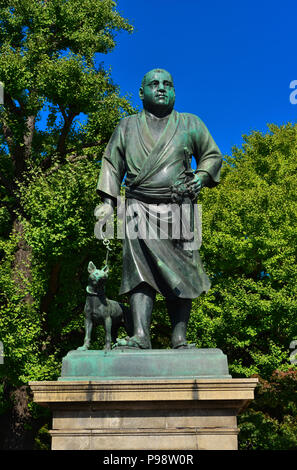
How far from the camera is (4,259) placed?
19.1 meters

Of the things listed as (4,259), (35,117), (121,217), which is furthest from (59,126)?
(121,217)

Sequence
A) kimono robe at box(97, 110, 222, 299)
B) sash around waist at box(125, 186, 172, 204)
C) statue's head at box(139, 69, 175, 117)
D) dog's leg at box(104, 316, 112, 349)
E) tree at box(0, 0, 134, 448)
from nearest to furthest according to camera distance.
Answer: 1. dog's leg at box(104, 316, 112, 349)
2. kimono robe at box(97, 110, 222, 299)
3. sash around waist at box(125, 186, 172, 204)
4. statue's head at box(139, 69, 175, 117)
5. tree at box(0, 0, 134, 448)

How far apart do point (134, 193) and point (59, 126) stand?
15133 millimetres

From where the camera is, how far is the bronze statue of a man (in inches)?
248

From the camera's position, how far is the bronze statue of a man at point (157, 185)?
6.30m

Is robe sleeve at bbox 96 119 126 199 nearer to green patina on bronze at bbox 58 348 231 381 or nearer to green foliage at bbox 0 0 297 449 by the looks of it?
green patina on bronze at bbox 58 348 231 381

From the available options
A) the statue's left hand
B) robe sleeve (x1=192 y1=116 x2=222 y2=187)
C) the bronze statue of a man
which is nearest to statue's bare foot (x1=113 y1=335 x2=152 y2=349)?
the bronze statue of a man

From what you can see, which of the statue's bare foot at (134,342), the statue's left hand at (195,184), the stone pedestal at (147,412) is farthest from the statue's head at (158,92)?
the stone pedestal at (147,412)

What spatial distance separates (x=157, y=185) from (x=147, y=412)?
261 centimetres

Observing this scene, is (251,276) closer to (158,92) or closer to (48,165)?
(48,165)

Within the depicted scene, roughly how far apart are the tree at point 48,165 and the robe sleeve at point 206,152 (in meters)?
10.0

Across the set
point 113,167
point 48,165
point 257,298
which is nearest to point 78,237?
point 48,165

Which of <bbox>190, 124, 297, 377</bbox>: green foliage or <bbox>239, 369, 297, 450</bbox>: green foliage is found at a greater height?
<bbox>190, 124, 297, 377</bbox>: green foliage

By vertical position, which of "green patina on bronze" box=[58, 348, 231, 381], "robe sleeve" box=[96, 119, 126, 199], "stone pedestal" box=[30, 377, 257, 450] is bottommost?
"stone pedestal" box=[30, 377, 257, 450]
